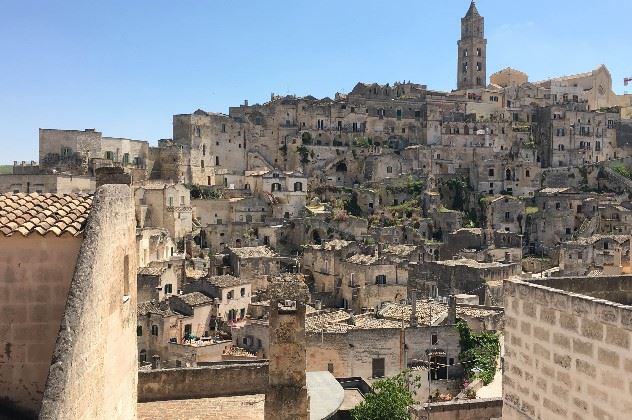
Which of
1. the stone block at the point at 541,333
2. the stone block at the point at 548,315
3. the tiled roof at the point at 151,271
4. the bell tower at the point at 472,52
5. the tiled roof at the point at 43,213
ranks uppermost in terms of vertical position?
the bell tower at the point at 472,52

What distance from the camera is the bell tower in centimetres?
9444

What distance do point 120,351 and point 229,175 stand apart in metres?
61.7

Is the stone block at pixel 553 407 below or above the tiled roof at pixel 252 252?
above

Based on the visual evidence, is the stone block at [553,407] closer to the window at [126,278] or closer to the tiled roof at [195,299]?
the window at [126,278]

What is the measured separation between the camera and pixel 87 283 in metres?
5.96

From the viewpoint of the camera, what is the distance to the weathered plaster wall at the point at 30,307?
652 centimetres

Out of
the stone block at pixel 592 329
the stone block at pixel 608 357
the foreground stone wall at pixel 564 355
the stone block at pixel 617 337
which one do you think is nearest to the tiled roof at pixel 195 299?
the foreground stone wall at pixel 564 355

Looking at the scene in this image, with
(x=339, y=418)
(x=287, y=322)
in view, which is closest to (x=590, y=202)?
(x=339, y=418)

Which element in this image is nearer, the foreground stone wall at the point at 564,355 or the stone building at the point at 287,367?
the foreground stone wall at the point at 564,355

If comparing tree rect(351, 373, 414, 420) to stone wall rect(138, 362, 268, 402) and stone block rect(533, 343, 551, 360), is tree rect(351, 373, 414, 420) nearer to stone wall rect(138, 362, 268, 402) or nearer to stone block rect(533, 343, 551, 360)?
stone wall rect(138, 362, 268, 402)

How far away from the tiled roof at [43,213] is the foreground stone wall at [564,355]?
5.11m

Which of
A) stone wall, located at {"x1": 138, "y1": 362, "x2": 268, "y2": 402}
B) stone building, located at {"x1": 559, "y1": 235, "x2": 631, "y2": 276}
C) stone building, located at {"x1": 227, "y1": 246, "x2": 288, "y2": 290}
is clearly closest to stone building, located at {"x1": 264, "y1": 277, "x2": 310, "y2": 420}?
stone wall, located at {"x1": 138, "y1": 362, "x2": 268, "y2": 402}

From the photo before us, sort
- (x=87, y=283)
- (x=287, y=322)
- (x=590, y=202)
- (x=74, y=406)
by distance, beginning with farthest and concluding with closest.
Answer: (x=590, y=202) → (x=287, y=322) → (x=87, y=283) → (x=74, y=406)

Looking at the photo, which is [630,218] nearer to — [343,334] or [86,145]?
[343,334]
